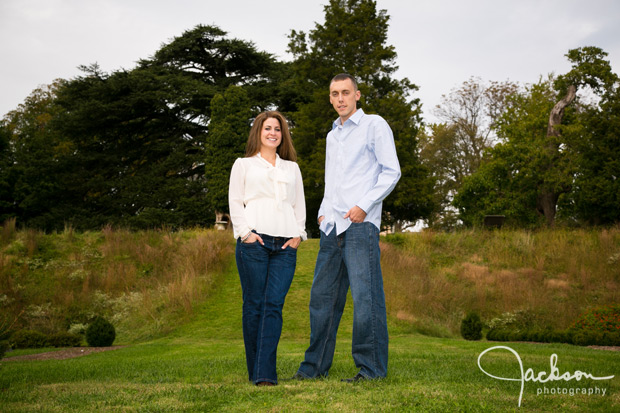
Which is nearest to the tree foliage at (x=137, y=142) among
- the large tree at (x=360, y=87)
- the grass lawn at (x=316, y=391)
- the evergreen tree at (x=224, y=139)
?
the evergreen tree at (x=224, y=139)

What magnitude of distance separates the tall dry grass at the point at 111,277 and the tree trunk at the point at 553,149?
55.3 feet

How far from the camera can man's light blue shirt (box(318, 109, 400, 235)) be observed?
414 cm

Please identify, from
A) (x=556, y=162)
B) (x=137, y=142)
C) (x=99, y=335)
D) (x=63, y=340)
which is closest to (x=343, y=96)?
(x=99, y=335)

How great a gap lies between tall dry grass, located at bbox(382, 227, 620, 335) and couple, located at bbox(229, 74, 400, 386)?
901 centimetres

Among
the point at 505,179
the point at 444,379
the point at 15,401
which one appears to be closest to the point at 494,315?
the point at 444,379

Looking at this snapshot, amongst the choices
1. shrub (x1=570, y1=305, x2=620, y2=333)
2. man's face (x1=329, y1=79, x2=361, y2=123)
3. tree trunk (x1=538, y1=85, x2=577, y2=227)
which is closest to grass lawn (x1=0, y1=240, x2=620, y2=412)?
man's face (x1=329, y1=79, x2=361, y2=123)

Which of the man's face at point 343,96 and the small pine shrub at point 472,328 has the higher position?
the man's face at point 343,96

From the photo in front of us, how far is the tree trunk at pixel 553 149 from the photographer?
87.0 feet

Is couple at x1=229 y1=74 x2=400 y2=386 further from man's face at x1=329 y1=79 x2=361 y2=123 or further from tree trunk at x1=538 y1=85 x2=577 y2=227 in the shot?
tree trunk at x1=538 y1=85 x2=577 y2=227

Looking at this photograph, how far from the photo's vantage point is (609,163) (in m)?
22.4

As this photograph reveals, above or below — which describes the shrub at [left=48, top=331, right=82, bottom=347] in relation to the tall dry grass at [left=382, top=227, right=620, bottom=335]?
below

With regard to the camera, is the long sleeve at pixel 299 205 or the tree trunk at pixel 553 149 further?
the tree trunk at pixel 553 149

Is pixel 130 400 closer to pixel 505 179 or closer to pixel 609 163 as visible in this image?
pixel 609 163

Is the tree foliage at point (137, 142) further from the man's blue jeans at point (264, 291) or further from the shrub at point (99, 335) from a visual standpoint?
the man's blue jeans at point (264, 291)
